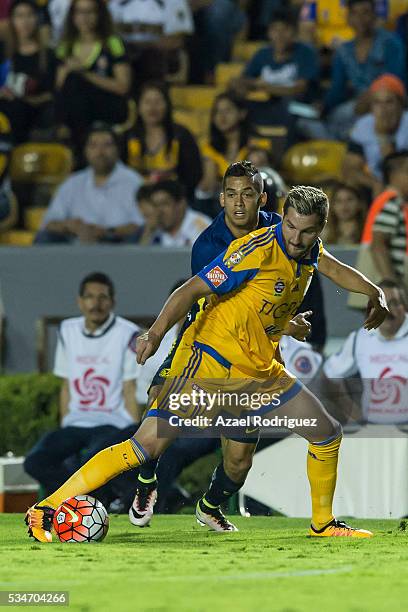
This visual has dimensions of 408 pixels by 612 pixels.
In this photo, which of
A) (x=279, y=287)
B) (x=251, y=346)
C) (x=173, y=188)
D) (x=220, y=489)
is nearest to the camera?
(x=279, y=287)

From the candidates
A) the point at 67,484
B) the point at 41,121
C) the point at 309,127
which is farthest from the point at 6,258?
the point at 67,484

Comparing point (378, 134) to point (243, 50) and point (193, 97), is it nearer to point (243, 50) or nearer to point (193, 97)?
point (193, 97)

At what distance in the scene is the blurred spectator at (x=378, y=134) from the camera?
11.9 metres

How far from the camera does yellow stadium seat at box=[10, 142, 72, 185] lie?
12852 mm

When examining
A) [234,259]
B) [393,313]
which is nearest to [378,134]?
[393,313]

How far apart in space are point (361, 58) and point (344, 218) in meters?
2.48

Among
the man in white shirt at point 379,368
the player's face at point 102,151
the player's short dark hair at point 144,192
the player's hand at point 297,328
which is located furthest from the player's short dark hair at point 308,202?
the player's face at point 102,151

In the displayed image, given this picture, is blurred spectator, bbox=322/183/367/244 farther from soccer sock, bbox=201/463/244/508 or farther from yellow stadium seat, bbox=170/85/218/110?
soccer sock, bbox=201/463/244/508

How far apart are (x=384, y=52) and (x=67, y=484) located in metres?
7.34

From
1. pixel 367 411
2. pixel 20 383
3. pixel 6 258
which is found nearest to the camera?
pixel 367 411

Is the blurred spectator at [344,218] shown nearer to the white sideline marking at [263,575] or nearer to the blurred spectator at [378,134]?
the blurred spectator at [378,134]

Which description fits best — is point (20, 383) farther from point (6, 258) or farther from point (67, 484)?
point (67, 484)

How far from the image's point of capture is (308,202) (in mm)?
6531

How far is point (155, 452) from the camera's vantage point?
6746 mm
